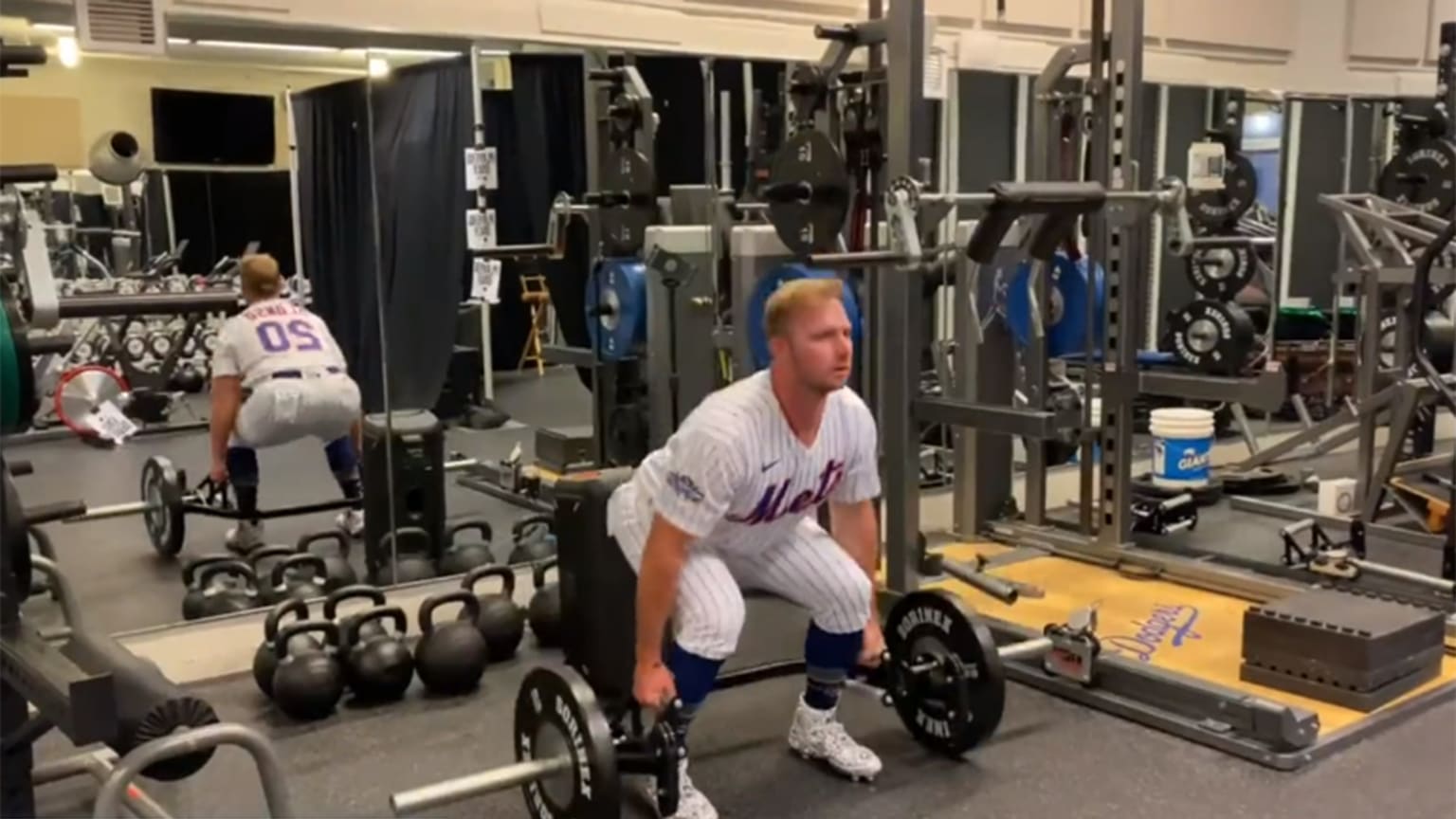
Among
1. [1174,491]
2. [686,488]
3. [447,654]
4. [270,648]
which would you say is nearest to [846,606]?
[686,488]

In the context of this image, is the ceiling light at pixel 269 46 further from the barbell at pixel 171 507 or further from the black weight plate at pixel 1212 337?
the black weight plate at pixel 1212 337

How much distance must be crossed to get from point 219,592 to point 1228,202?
4.41 m

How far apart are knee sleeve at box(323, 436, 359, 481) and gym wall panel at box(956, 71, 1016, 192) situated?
2.77 m

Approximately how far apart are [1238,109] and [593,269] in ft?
11.3

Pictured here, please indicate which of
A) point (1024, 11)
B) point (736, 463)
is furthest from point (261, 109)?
point (1024, 11)

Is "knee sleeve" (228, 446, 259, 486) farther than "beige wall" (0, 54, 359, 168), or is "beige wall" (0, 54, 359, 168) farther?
"knee sleeve" (228, 446, 259, 486)

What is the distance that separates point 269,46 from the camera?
3.90 meters

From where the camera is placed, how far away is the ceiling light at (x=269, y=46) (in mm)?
3811

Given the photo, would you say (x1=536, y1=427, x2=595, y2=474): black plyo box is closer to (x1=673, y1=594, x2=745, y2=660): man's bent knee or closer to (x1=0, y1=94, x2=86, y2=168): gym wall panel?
(x1=0, y1=94, x2=86, y2=168): gym wall panel

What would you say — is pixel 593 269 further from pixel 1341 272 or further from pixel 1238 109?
pixel 1238 109

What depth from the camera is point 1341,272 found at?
5191 mm

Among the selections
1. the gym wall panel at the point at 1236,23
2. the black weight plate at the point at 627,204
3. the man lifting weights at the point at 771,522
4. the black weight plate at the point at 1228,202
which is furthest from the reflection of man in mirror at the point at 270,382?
the gym wall panel at the point at 1236,23

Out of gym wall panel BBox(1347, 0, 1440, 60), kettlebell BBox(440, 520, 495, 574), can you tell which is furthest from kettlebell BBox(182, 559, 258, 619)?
gym wall panel BBox(1347, 0, 1440, 60)

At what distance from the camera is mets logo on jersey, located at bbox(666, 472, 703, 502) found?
2.62 metres
